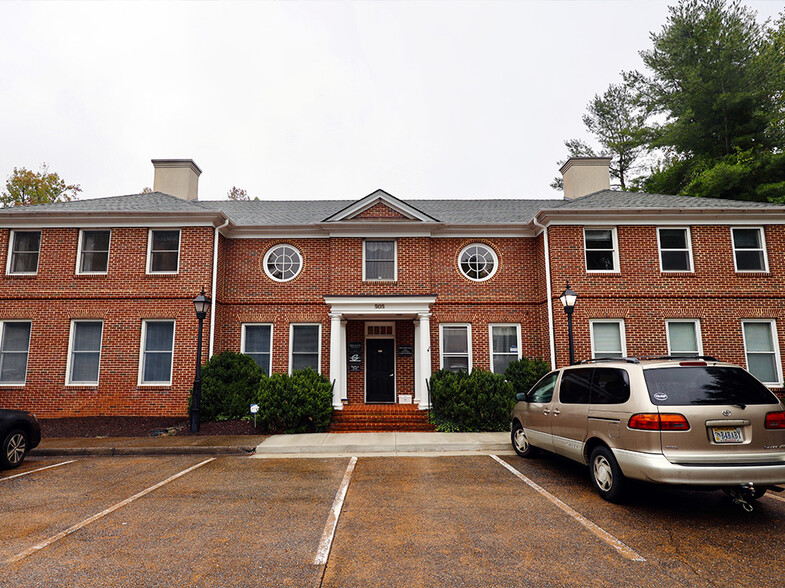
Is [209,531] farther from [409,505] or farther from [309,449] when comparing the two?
[309,449]

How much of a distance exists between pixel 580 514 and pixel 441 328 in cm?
850

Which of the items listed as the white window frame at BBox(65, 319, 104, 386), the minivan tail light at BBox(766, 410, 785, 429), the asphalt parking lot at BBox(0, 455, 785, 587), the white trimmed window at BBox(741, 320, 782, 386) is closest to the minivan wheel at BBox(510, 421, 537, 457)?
the asphalt parking lot at BBox(0, 455, 785, 587)

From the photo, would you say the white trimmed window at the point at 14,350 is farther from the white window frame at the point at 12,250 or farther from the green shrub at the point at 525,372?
the green shrub at the point at 525,372

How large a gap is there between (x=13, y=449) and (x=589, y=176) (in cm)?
1815

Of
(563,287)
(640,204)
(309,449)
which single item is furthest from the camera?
(640,204)

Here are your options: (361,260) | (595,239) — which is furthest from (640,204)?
(361,260)

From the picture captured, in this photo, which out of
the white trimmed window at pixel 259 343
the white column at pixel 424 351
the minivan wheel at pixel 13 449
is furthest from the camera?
the white trimmed window at pixel 259 343

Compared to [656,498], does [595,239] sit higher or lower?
higher

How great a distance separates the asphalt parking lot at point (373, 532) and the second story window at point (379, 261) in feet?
23.2

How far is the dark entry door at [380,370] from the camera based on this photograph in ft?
44.1

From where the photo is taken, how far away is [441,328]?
1334 centimetres

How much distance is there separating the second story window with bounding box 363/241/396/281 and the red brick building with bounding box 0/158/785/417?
6 centimetres

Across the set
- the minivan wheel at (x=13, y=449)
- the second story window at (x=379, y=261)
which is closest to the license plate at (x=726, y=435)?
the second story window at (x=379, y=261)

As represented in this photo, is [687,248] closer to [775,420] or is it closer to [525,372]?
[525,372]
